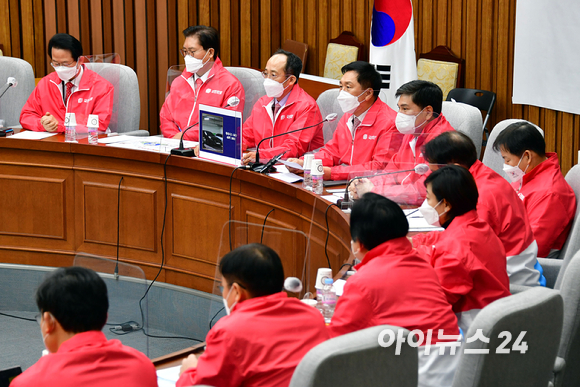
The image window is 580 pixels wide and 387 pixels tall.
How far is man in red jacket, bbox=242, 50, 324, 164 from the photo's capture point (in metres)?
4.21

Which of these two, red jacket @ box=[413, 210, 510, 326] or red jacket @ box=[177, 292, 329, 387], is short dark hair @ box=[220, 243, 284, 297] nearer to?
red jacket @ box=[177, 292, 329, 387]

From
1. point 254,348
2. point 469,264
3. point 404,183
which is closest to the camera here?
point 254,348

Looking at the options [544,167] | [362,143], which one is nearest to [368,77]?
[362,143]

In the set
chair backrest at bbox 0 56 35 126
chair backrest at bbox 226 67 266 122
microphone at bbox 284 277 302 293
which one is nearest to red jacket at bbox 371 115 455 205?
microphone at bbox 284 277 302 293

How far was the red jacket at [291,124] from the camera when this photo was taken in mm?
4172

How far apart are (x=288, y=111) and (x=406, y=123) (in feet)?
3.16

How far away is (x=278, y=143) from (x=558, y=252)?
6.01 ft

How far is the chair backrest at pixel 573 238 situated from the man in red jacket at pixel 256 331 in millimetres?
1383

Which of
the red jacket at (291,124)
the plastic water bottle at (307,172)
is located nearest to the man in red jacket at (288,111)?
the red jacket at (291,124)

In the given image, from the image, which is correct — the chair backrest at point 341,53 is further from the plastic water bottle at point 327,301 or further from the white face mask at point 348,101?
the plastic water bottle at point 327,301

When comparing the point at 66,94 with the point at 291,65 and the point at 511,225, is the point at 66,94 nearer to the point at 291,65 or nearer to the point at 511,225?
the point at 291,65

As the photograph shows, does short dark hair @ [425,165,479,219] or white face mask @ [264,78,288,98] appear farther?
white face mask @ [264,78,288,98]

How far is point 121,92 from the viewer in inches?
189

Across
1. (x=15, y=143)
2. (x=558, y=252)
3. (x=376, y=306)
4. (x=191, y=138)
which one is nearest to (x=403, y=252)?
(x=376, y=306)
